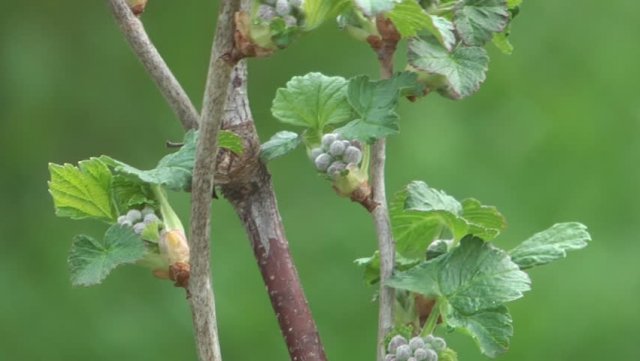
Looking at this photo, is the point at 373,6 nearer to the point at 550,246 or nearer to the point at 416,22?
the point at 416,22

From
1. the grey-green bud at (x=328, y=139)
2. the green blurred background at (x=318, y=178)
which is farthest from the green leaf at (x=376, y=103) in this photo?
the green blurred background at (x=318, y=178)

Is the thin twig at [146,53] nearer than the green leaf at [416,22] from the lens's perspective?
No

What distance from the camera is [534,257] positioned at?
0.68 m

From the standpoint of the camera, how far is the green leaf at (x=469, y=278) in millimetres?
620

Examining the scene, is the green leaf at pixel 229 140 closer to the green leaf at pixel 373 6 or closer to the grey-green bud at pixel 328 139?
the grey-green bud at pixel 328 139

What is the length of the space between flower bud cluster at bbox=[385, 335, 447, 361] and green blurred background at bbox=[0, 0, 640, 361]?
1110 millimetres

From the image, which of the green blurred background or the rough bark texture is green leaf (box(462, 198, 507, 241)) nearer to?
the rough bark texture

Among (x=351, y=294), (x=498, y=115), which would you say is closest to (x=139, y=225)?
(x=351, y=294)

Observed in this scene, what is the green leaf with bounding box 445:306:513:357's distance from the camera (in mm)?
618

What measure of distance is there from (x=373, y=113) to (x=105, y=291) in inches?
50.8

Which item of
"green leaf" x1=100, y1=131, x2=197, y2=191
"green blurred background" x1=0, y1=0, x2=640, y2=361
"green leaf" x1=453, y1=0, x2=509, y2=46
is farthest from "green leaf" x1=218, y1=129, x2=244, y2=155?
"green blurred background" x1=0, y1=0, x2=640, y2=361

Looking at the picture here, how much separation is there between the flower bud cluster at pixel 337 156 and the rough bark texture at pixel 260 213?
0.19 feet

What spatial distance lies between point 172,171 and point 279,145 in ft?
0.22

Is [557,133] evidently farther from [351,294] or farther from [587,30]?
[351,294]
